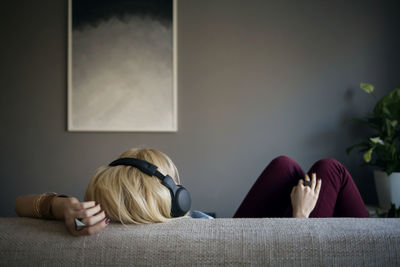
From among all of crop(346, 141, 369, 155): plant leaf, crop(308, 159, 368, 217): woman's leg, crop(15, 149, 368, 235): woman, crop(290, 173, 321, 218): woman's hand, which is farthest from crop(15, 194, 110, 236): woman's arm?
crop(346, 141, 369, 155): plant leaf

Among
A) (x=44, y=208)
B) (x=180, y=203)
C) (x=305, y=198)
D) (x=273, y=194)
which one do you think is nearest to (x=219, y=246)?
(x=180, y=203)

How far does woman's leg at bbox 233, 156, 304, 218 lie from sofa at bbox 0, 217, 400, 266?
0.72 meters

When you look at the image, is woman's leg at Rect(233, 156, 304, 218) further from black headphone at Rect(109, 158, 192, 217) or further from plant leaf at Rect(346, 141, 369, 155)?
plant leaf at Rect(346, 141, 369, 155)

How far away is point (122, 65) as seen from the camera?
2660mm

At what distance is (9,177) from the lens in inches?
106

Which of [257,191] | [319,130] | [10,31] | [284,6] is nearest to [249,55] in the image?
[284,6]

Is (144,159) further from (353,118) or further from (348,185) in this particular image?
(353,118)

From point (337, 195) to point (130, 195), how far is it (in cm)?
92

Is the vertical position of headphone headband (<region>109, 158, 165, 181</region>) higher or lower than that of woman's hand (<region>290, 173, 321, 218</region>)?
higher

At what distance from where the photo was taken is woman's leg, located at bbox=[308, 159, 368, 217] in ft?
4.09

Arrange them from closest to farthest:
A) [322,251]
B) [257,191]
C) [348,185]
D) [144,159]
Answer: [322,251] → [144,159] → [348,185] → [257,191]

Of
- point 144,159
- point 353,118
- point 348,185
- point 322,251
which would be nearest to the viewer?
point 322,251

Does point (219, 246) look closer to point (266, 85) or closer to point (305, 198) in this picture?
point (305, 198)

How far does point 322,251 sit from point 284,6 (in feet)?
8.13
